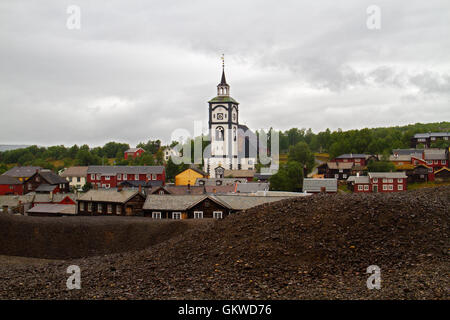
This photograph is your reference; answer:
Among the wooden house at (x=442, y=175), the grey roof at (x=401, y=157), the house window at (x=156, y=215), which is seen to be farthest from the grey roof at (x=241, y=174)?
the house window at (x=156, y=215)

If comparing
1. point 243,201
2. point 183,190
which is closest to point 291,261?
point 243,201

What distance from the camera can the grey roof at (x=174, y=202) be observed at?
108 ft

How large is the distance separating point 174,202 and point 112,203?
751 cm

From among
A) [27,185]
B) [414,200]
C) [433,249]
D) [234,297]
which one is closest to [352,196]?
[414,200]

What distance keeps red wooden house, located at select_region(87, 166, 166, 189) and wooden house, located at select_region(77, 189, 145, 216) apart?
27.8 m

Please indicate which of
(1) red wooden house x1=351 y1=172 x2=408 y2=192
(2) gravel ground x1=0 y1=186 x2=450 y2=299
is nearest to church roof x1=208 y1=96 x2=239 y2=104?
(1) red wooden house x1=351 y1=172 x2=408 y2=192

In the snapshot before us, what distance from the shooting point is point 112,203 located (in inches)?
1474

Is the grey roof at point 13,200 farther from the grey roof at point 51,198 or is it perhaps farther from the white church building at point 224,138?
the white church building at point 224,138

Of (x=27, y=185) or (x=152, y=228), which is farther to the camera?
(x=27, y=185)

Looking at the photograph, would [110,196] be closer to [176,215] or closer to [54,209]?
[54,209]

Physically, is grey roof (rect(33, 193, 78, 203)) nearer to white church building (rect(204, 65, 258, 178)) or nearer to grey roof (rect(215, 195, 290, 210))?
grey roof (rect(215, 195, 290, 210))

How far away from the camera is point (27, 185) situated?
6031 cm

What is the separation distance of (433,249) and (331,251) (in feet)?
12.7
